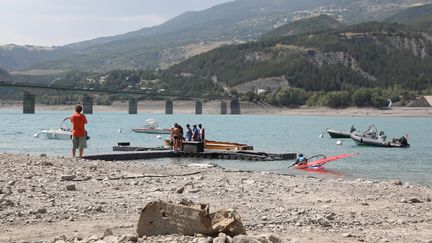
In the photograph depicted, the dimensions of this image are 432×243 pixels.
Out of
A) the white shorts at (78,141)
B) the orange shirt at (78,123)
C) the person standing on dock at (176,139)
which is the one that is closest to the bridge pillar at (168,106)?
the person standing on dock at (176,139)

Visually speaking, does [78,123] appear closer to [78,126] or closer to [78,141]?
[78,126]

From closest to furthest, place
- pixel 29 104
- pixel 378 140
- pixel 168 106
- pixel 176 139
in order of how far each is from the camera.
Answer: pixel 176 139, pixel 378 140, pixel 29 104, pixel 168 106

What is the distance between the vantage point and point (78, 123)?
22.9 m

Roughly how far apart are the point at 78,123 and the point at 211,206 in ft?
33.8

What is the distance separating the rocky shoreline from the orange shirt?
2.19m

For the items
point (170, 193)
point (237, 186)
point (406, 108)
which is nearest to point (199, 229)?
point (170, 193)

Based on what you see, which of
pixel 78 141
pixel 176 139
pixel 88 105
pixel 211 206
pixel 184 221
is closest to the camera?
pixel 184 221

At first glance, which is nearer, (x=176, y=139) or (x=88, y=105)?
(x=176, y=139)

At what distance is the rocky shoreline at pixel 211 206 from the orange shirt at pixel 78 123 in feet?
7.19

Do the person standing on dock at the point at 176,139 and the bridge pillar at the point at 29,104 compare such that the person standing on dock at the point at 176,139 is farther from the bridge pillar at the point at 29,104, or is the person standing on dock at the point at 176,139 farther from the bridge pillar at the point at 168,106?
the bridge pillar at the point at 168,106

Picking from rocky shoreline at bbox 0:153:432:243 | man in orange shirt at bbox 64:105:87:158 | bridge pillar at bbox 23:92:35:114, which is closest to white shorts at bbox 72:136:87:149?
man in orange shirt at bbox 64:105:87:158

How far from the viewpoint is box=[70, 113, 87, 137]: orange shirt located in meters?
22.7

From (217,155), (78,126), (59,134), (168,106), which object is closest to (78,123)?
(78,126)

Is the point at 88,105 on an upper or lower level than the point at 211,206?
lower
